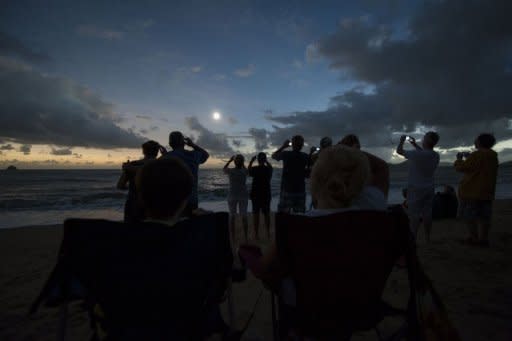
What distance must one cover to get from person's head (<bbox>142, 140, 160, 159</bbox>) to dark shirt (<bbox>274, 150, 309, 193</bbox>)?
2.38 metres

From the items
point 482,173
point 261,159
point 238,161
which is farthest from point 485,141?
point 238,161

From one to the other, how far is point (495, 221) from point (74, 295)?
1099 cm

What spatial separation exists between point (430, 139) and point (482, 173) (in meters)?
1.15

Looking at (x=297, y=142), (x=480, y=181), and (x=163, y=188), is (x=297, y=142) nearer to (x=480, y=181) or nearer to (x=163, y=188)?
(x=480, y=181)

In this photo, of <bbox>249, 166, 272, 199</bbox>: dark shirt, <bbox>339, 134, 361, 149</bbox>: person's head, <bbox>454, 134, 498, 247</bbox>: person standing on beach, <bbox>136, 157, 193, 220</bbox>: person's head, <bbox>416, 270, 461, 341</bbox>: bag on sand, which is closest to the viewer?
<bbox>416, 270, 461, 341</bbox>: bag on sand

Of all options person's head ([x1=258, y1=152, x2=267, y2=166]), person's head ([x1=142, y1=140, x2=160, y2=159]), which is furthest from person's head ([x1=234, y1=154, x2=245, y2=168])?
person's head ([x1=142, y1=140, x2=160, y2=159])

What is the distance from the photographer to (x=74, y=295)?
162 cm

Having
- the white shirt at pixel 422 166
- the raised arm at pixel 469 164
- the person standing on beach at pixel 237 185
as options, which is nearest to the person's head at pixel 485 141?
the raised arm at pixel 469 164

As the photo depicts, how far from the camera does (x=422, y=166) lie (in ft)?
15.8

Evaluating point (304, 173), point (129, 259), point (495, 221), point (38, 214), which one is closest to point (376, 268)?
point (129, 259)

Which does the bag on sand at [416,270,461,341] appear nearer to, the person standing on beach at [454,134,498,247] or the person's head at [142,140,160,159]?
the person's head at [142,140,160,159]

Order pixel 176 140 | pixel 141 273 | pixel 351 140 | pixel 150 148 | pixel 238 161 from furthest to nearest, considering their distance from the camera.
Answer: pixel 238 161 → pixel 176 140 → pixel 150 148 → pixel 351 140 → pixel 141 273

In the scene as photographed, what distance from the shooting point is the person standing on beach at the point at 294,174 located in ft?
17.3

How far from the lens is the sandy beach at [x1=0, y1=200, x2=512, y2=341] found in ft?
8.93
